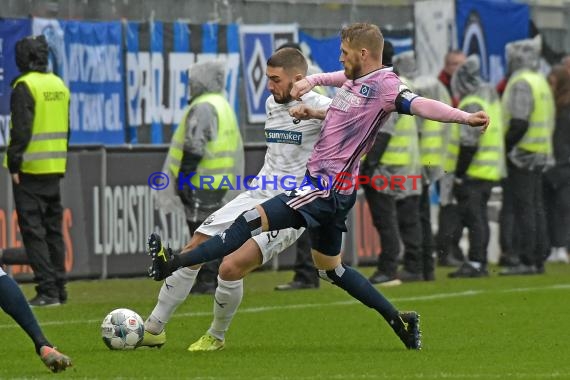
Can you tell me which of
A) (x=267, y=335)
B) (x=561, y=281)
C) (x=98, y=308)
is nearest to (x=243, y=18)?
(x=561, y=281)

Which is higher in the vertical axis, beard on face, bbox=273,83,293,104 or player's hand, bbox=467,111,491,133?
beard on face, bbox=273,83,293,104

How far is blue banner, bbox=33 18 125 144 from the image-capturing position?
61.6 ft

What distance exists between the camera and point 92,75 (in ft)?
62.8

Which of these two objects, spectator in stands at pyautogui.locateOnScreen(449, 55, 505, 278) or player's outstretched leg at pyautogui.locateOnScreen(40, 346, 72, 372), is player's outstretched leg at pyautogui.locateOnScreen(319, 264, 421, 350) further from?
spectator in stands at pyautogui.locateOnScreen(449, 55, 505, 278)

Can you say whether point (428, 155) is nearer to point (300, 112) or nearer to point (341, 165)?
point (341, 165)

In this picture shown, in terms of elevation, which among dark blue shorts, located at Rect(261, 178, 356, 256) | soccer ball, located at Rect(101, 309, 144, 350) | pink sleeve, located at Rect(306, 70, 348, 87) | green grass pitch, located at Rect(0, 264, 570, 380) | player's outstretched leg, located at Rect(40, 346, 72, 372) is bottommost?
green grass pitch, located at Rect(0, 264, 570, 380)

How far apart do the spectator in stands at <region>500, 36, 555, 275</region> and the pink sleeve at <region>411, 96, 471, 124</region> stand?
8.12m

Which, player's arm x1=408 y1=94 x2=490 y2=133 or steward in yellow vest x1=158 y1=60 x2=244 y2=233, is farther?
steward in yellow vest x1=158 y1=60 x2=244 y2=233

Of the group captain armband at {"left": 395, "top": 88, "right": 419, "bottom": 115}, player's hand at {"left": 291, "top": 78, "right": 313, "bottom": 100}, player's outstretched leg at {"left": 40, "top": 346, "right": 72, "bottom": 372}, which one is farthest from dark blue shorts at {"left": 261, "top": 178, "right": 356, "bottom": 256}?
player's outstretched leg at {"left": 40, "top": 346, "right": 72, "bottom": 372}

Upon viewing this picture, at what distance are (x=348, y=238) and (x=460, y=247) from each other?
175 centimetres

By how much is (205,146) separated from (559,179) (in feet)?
20.8

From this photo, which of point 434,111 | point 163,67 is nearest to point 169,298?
point 434,111

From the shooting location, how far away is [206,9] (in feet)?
66.8

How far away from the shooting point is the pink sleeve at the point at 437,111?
9.55m
